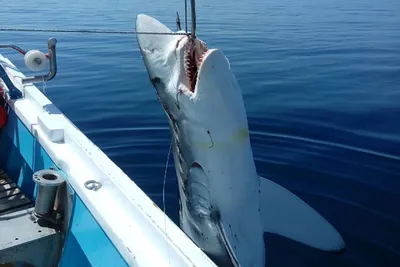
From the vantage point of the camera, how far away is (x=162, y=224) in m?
1.95

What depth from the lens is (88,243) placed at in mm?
2230

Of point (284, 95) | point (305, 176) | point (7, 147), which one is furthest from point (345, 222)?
point (284, 95)

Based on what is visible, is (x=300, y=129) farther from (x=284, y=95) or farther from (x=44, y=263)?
(x=44, y=263)

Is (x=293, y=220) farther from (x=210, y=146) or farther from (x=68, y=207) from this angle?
(x=68, y=207)

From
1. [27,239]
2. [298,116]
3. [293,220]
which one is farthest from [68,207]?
[298,116]

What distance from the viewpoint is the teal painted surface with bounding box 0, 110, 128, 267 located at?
6.85ft

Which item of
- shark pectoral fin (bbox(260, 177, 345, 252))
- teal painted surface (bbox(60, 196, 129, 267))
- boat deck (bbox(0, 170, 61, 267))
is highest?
teal painted surface (bbox(60, 196, 129, 267))

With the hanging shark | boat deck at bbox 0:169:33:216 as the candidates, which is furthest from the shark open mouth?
boat deck at bbox 0:169:33:216

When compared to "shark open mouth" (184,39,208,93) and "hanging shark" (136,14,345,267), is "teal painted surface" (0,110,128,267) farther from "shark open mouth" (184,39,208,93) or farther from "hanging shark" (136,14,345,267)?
"shark open mouth" (184,39,208,93)

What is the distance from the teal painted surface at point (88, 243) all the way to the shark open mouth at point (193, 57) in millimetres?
887

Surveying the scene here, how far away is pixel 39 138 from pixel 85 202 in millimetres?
906

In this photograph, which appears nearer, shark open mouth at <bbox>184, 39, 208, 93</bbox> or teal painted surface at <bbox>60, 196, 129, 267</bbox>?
teal painted surface at <bbox>60, 196, 129, 267</bbox>

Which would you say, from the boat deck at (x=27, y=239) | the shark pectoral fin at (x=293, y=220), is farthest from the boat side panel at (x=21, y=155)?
the shark pectoral fin at (x=293, y=220)

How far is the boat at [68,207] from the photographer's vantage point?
1.88 meters
